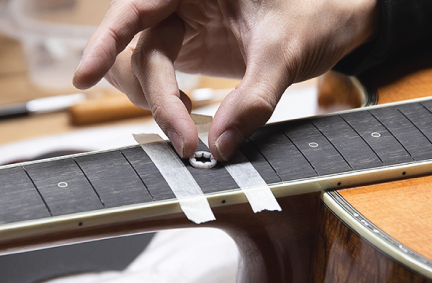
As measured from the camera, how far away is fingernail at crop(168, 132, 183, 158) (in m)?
0.47

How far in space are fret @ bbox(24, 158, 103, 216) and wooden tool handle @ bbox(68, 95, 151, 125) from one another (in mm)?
622

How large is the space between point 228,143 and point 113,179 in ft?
0.38

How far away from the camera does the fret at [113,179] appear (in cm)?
41

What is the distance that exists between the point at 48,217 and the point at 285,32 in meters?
0.30

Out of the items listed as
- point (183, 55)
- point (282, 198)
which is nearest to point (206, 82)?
point (183, 55)

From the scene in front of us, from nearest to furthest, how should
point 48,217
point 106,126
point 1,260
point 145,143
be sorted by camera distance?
point 48,217 < point 145,143 < point 1,260 < point 106,126

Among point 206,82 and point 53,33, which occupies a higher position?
point 53,33

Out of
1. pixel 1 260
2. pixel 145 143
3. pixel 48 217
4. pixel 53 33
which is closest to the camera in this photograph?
pixel 48 217

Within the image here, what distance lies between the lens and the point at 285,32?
0.51 m

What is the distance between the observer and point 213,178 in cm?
45

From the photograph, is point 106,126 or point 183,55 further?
point 106,126

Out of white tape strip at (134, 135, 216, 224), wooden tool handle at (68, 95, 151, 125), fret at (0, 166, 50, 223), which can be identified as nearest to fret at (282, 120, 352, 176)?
white tape strip at (134, 135, 216, 224)

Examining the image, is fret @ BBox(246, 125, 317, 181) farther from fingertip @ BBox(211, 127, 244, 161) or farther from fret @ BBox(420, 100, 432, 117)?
fret @ BBox(420, 100, 432, 117)

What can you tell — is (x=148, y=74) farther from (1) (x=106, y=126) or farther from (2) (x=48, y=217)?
(1) (x=106, y=126)
